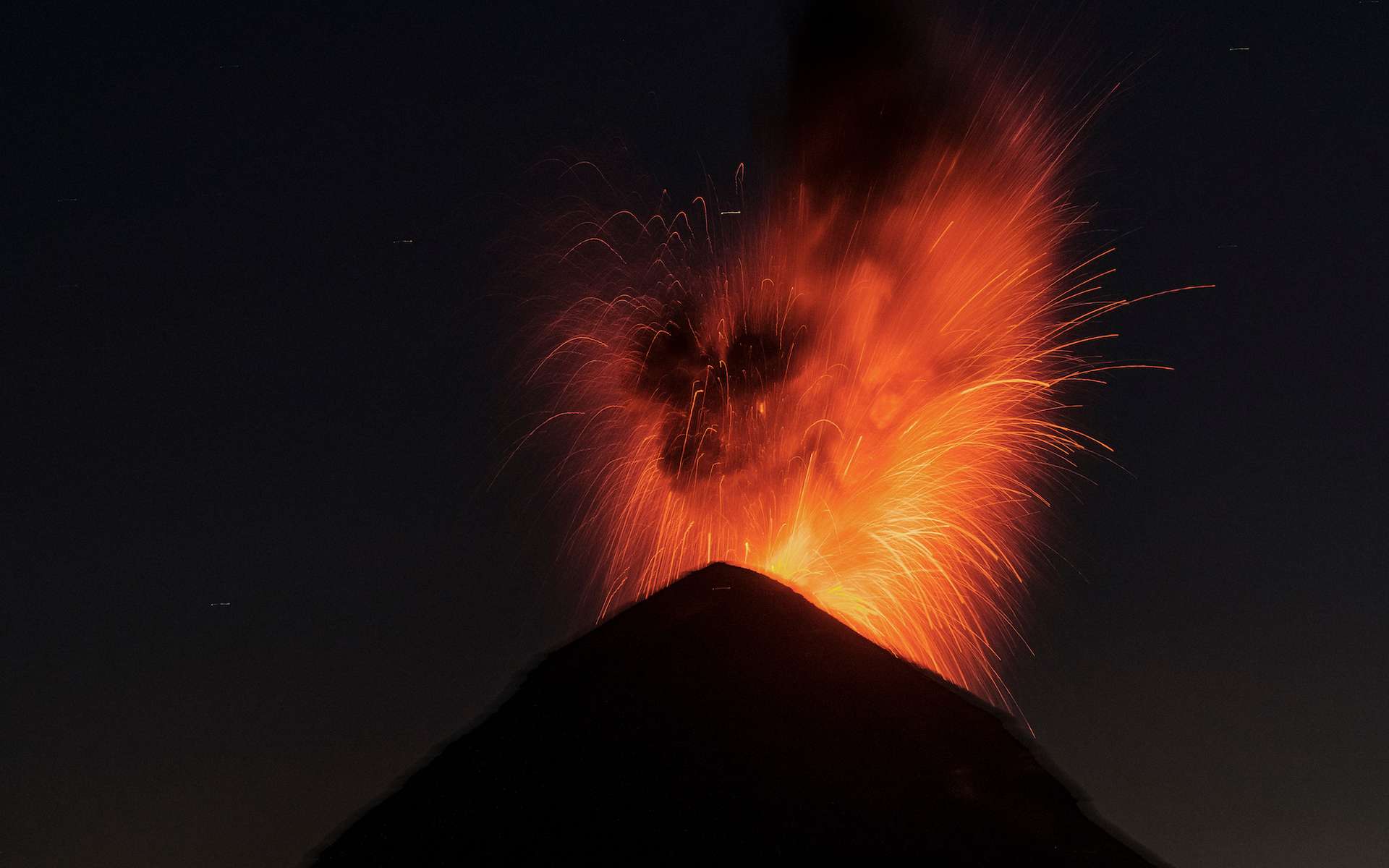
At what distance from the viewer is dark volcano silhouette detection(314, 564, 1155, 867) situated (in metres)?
17.7

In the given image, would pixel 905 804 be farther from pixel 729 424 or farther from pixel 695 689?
pixel 729 424

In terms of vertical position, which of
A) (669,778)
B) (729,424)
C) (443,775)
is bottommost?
(443,775)

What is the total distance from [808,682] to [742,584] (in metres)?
2.92

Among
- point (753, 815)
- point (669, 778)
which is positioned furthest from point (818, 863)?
point (669, 778)

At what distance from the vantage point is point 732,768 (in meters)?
18.8

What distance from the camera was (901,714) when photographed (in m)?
20.4

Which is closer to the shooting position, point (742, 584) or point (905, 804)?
point (905, 804)

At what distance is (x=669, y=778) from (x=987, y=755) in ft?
16.0

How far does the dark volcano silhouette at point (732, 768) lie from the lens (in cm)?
1773

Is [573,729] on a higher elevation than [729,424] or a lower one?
lower

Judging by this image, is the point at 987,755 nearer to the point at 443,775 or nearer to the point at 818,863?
the point at 818,863

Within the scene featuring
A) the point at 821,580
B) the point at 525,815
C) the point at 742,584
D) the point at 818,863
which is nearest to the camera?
the point at 818,863

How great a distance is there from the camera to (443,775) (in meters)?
19.9

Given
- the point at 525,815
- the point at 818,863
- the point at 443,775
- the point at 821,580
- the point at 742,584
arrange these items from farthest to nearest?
the point at 821,580, the point at 742,584, the point at 443,775, the point at 525,815, the point at 818,863
